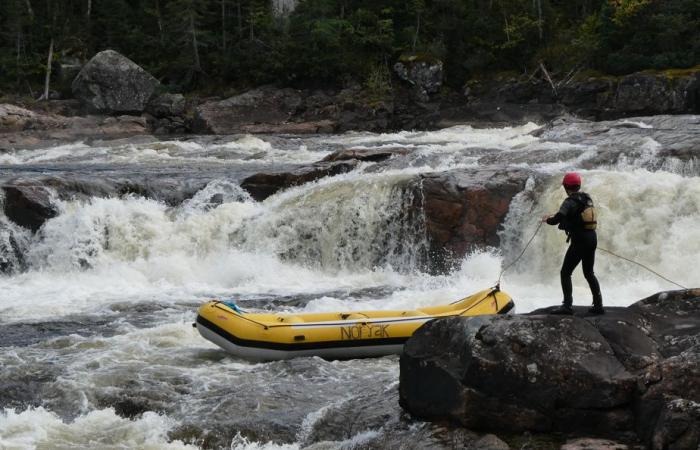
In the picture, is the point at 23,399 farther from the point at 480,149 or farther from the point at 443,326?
the point at 480,149

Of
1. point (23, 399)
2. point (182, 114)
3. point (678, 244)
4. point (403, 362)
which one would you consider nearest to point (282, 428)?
point (403, 362)

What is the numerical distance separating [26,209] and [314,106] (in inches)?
776

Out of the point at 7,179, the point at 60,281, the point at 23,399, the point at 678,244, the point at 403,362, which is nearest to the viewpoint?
the point at 403,362

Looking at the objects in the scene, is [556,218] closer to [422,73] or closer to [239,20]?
[422,73]

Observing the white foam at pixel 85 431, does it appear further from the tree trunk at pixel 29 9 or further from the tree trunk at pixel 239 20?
the tree trunk at pixel 29 9

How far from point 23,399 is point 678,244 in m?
9.10

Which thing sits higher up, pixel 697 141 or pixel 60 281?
pixel 697 141

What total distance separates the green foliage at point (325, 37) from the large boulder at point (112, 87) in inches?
83.8

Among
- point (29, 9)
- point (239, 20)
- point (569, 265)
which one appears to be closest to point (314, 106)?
point (239, 20)

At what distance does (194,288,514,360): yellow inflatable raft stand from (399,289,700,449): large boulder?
225 cm

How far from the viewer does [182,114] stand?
107ft

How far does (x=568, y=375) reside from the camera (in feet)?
17.9

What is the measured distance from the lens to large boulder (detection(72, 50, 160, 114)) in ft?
110

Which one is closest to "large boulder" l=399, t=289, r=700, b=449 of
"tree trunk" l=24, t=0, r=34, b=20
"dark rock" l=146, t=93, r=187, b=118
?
"dark rock" l=146, t=93, r=187, b=118
